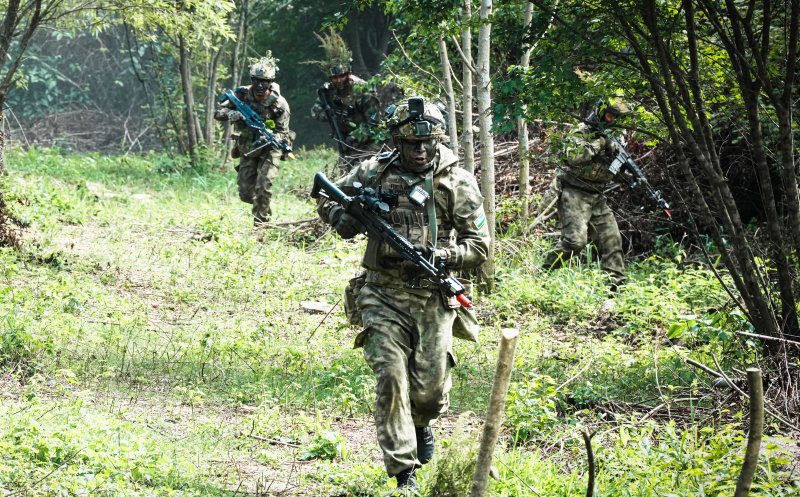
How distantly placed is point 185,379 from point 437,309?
2447 millimetres

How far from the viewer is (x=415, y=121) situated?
205 inches

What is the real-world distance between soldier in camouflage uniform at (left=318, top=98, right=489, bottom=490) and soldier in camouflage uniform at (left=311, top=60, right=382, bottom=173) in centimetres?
826

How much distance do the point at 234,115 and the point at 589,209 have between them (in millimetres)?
4438

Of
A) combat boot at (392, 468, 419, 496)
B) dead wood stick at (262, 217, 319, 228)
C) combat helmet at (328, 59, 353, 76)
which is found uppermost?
combat helmet at (328, 59, 353, 76)

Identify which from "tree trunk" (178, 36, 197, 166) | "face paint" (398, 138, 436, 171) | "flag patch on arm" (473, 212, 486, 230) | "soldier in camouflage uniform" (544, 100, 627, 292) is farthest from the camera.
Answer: "tree trunk" (178, 36, 197, 166)

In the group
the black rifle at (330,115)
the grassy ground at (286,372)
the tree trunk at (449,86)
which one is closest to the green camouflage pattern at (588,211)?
the grassy ground at (286,372)

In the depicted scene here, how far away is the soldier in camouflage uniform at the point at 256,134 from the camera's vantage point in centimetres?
1216

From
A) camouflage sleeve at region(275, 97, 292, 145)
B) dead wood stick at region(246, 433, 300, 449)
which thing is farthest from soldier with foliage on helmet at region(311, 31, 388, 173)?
dead wood stick at region(246, 433, 300, 449)

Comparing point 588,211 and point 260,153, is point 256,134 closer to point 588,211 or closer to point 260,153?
point 260,153

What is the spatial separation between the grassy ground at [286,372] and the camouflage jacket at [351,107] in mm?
2413

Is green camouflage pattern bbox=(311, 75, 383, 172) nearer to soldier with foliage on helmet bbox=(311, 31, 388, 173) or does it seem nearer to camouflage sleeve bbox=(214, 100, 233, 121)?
soldier with foliage on helmet bbox=(311, 31, 388, 173)

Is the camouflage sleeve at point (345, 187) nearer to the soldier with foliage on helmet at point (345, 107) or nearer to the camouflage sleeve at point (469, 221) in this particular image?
the camouflage sleeve at point (469, 221)

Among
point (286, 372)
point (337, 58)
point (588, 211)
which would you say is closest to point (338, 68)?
point (337, 58)

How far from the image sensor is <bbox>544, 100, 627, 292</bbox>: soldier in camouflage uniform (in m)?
9.63
